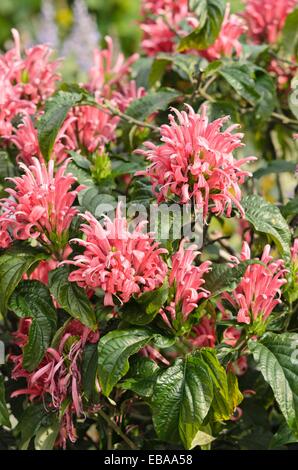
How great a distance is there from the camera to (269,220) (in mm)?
1438

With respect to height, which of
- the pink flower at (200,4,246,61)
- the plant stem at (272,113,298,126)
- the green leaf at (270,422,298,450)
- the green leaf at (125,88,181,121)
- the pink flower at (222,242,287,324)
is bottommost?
the green leaf at (270,422,298,450)

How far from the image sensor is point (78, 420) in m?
1.65

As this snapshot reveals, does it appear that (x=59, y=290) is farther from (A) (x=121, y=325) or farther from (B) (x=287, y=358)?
(B) (x=287, y=358)

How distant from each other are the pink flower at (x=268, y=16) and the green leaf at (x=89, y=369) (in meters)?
0.98

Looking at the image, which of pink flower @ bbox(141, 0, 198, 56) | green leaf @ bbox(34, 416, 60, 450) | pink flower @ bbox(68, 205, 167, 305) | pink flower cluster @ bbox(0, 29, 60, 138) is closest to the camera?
pink flower @ bbox(68, 205, 167, 305)

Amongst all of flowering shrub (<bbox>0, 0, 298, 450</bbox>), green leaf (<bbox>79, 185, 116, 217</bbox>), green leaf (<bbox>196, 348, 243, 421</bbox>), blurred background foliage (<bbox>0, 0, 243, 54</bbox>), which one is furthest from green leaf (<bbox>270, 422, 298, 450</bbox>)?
blurred background foliage (<bbox>0, 0, 243, 54</bbox>)

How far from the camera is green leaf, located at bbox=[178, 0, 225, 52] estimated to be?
1694 millimetres

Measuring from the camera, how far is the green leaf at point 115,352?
51.7 inches

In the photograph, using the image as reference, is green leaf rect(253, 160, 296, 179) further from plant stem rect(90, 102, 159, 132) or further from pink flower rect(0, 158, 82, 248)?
pink flower rect(0, 158, 82, 248)

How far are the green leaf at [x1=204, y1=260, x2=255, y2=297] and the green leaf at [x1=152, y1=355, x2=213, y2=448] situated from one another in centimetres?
13

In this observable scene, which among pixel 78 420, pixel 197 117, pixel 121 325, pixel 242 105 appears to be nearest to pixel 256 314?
pixel 121 325

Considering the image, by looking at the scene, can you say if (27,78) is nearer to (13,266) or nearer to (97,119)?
(97,119)

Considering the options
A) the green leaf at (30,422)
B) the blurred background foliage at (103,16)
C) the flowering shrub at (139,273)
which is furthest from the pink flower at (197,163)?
the blurred background foliage at (103,16)

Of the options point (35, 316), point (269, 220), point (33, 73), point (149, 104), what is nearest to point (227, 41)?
point (149, 104)
